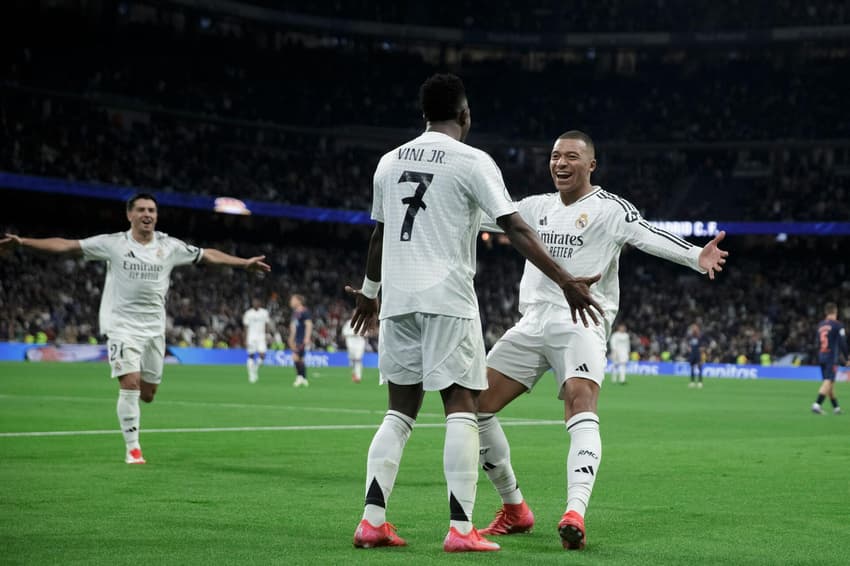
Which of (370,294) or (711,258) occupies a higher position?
(711,258)

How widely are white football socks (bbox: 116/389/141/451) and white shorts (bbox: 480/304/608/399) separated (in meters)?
5.54

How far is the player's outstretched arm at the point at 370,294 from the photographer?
745 centimetres

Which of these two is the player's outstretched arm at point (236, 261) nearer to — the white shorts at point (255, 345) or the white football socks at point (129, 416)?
the white football socks at point (129, 416)

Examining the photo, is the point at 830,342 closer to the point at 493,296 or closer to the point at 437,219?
the point at 437,219

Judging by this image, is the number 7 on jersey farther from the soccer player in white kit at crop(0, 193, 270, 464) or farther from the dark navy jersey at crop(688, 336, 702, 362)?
the dark navy jersey at crop(688, 336, 702, 362)

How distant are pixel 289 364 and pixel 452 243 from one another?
44998 millimetres

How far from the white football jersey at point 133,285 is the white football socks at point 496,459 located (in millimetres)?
6160

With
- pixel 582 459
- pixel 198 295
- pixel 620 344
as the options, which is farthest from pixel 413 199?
pixel 198 295

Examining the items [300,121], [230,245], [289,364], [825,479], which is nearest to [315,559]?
[825,479]

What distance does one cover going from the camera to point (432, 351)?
678cm

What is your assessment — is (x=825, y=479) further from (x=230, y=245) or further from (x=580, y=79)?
(x=580, y=79)

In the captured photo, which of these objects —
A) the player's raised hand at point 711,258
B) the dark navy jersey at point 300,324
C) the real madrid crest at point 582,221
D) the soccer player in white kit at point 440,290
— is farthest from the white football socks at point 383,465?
the dark navy jersey at point 300,324

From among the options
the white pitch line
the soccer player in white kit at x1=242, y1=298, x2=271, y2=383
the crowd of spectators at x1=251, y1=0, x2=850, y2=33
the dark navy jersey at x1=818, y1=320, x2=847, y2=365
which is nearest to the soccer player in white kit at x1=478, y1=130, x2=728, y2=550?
the white pitch line

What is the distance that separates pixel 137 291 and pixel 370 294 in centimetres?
601
